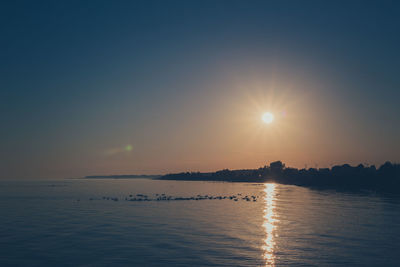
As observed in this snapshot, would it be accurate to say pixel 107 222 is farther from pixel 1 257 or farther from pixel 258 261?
pixel 258 261

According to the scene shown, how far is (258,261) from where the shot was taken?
102 feet

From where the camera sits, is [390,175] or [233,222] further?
[390,175]

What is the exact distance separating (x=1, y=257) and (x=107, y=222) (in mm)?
24477

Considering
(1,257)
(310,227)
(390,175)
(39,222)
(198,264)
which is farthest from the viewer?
(390,175)

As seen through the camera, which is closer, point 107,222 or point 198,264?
point 198,264

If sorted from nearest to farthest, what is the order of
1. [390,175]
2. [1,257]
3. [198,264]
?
[198,264]
[1,257]
[390,175]

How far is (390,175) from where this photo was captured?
645 ft

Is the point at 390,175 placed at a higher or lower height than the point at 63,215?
higher

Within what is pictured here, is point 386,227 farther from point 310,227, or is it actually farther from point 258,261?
point 258,261

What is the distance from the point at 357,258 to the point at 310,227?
63.0ft

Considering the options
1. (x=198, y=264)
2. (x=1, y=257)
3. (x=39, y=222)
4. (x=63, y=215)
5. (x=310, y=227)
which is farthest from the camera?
(x=63, y=215)

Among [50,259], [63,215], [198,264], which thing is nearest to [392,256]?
[198,264]

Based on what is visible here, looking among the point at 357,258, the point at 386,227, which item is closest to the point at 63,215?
the point at 357,258

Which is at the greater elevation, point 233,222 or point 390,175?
point 390,175
